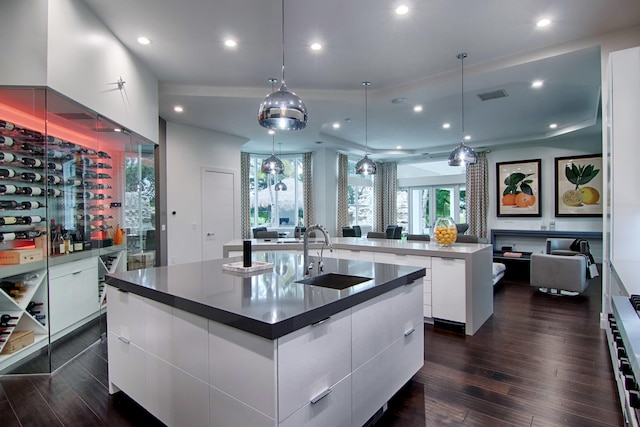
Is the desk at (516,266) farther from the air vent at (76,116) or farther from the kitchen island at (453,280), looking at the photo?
the air vent at (76,116)

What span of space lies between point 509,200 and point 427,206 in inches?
99.7

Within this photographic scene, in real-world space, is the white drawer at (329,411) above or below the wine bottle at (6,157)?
below

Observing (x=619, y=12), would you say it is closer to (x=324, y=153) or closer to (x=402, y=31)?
(x=402, y=31)

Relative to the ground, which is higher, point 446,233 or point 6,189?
point 6,189

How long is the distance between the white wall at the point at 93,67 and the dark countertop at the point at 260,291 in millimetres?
1846

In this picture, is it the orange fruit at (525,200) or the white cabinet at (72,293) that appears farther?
the orange fruit at (525,200)

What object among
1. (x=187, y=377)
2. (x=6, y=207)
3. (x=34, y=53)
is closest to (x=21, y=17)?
(x=34, y=53)

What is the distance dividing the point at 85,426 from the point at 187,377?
3.08ft

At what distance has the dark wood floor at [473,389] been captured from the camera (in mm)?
2047

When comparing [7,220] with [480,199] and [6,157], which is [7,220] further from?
[480,199]

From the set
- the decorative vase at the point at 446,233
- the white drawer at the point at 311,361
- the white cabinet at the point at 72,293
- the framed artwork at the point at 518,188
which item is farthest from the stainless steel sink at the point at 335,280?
the framed artwork at the point at 518,188

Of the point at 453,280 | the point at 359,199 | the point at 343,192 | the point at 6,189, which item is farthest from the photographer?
the point at 359,199

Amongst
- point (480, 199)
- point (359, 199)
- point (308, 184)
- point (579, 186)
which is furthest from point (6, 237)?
point (579, 186)

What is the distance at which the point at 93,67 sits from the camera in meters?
3.12
